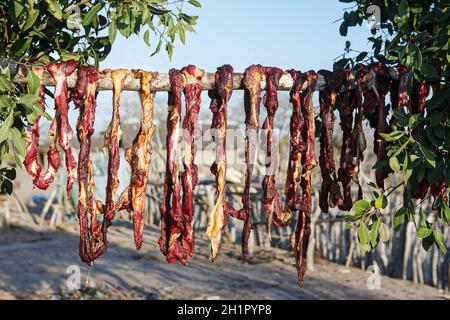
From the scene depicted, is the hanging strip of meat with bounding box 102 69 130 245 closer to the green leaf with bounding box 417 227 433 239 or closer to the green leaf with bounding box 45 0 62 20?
the green leaf with bounding box 45 0 62 20

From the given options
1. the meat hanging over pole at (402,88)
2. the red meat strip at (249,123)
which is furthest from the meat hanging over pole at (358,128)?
the red meat strip at (249,123)

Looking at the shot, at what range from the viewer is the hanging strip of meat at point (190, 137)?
2.93 metres

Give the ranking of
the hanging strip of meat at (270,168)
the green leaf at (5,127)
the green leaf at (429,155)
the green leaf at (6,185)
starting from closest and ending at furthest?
the green leaf at (5,127) → the green leaf at (429,155) → the hanging strip of meat at (270,168) → the green leaf at (6,185)

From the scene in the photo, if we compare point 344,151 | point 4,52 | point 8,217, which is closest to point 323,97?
point 344,151

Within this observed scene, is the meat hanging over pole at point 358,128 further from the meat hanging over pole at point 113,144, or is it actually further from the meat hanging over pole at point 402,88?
the meat hanging over pole at point 113,144

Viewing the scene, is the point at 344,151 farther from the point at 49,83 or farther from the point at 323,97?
the point at 49,83

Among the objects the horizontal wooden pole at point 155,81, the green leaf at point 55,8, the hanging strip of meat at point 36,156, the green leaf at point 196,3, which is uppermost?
the green leaf at point 196,3

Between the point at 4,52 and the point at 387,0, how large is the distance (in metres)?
2.33

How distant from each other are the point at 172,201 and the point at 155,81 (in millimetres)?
590

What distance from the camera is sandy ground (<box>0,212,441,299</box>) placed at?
10.4 metres

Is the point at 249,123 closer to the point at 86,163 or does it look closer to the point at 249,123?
the point at 249,123

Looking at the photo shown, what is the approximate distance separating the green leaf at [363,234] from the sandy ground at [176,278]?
24.6 ft
